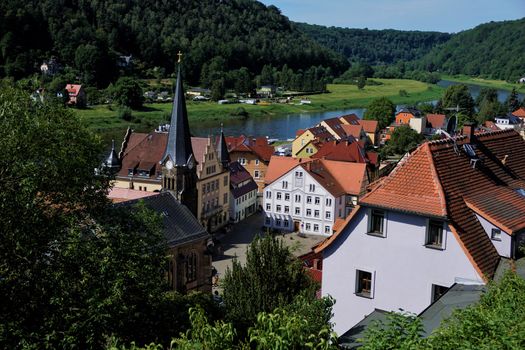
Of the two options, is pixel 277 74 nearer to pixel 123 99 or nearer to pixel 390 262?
pixel 123 99

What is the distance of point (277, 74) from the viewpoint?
Result: 18462 centimetres

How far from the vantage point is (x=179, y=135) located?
119ft

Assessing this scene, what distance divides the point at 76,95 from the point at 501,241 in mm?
106982

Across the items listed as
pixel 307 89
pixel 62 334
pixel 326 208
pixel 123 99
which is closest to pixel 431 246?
pixel 62 334

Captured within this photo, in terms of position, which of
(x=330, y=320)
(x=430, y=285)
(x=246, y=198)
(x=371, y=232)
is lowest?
(x=246, y=198)

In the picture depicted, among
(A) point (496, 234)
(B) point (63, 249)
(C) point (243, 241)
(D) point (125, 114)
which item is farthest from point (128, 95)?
(B) point (63, 249)

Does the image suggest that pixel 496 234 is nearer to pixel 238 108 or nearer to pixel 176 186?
pixel 176 186

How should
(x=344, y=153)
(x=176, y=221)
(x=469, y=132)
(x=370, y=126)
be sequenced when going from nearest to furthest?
1. (x=469, y=132)
2. (x=176, y=221)
3. (x=344, y=153)
4. (x=370, y=126)

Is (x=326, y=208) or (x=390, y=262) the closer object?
(x=390, y=262)

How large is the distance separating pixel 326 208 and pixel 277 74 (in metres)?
142

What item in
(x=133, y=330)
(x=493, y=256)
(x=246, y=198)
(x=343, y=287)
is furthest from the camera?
(x=246, y=198)

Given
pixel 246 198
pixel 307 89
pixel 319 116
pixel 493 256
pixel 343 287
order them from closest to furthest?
pixel 493 256
pixel 343 287
pixel 246 198
pixel 319 116
pixel 307 89

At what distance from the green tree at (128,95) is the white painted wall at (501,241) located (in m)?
108

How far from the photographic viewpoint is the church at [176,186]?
93.8ft
